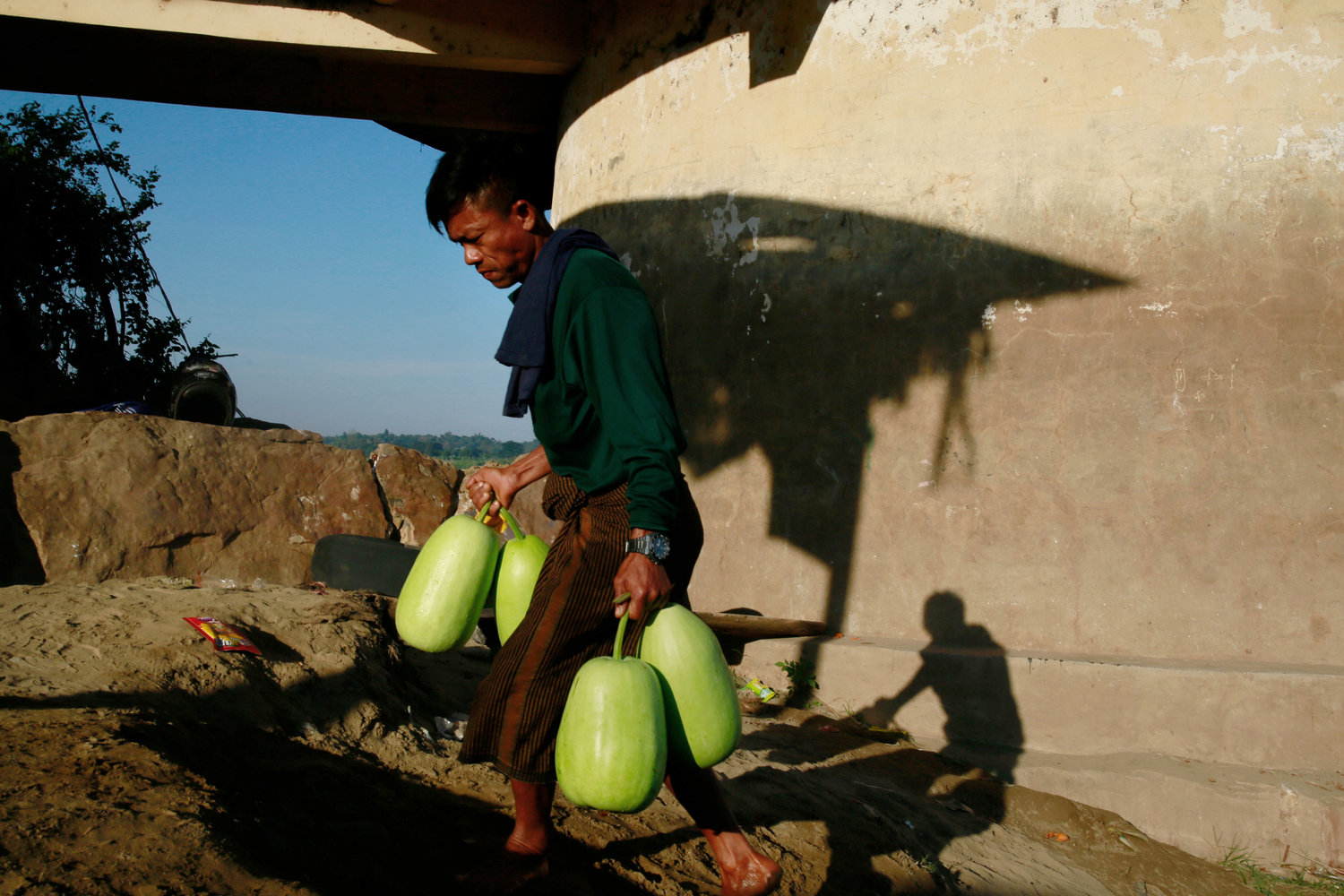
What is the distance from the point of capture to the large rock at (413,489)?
6.48 metres

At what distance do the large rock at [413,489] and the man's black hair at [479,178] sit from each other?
14.4 feet

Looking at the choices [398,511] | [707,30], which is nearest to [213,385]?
[398,511]

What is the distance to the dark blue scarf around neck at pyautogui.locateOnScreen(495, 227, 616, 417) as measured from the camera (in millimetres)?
2082

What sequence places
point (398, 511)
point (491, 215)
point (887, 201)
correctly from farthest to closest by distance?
point (398, 511)
point (887, 201)
point (491, 215)

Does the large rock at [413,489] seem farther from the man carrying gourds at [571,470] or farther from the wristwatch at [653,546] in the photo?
the wristwatch at [653,546]

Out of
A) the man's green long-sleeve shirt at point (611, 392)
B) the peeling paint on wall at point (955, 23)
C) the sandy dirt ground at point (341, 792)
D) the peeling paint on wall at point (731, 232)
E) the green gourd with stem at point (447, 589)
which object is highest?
the peeling paint on wall at point (955, 23)

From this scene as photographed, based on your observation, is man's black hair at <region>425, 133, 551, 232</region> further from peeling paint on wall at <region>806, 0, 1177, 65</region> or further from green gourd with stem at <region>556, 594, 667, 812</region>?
peeling paint on wall at <region>806, 0, 1177, 65</region>

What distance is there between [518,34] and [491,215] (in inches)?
156

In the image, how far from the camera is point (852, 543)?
4414mm

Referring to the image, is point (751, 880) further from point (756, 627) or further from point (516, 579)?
point (756, 627)

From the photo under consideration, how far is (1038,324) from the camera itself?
162 inches

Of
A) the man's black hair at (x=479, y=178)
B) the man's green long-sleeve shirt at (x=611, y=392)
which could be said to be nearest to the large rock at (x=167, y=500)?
the man's black hair at (x=479, y=178)

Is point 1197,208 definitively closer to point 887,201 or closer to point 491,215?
point 887,201

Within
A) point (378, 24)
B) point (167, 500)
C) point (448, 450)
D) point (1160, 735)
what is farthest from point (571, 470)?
point (448, 450)
